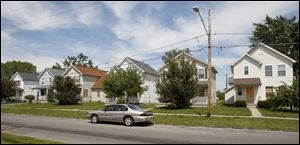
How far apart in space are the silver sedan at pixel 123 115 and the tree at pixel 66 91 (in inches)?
778

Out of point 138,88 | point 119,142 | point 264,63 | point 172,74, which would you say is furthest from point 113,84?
point 119,142

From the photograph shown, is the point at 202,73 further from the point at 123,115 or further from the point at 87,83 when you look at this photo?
the point at 123,115

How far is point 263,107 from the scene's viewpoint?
1271 inches

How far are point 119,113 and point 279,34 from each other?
1388 inches

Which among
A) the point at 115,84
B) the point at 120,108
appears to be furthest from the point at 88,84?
the point at 120,108

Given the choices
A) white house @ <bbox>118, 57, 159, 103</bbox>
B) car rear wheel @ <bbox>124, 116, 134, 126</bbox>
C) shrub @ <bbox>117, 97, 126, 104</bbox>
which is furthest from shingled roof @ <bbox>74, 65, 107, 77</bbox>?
car rear wheel @ <bbox>124, 116, 134, 126</bbox>

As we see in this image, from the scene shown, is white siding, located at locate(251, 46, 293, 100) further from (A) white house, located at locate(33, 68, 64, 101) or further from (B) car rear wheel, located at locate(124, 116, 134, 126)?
(A) white house, located at locate(33, 68, 64, 101)

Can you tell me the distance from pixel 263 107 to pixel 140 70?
17.7m

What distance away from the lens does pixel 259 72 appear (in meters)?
36.4

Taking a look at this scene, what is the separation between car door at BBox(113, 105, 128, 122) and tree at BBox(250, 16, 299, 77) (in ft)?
99.5

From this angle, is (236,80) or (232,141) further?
(236,80)

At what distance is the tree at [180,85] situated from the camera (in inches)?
1163

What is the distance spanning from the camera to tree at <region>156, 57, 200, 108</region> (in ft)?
96.9

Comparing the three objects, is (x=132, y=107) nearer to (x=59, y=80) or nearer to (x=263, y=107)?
(x=263, y=107)
